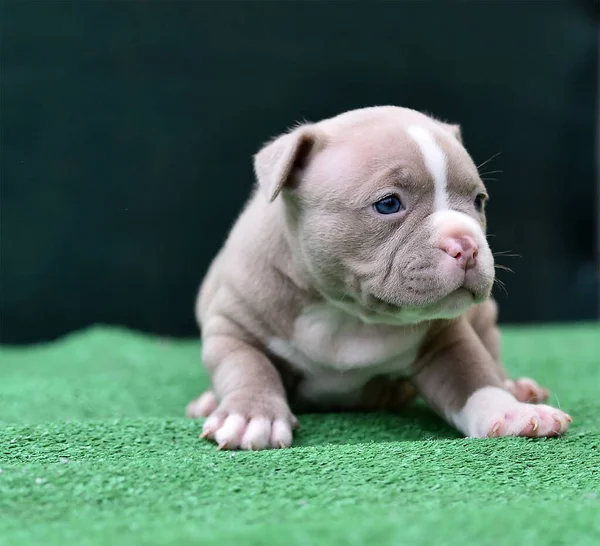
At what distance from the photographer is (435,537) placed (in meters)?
1.30

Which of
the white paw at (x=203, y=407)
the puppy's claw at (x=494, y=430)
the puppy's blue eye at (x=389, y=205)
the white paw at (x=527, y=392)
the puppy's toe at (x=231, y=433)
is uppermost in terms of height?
the puppy's blue eye at (x=389, y=205)

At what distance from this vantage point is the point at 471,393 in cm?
232

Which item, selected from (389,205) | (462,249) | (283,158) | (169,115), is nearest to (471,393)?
(462,249)

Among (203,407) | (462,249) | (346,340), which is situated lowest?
(203,407)

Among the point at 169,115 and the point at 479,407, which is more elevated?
the point at 169,115

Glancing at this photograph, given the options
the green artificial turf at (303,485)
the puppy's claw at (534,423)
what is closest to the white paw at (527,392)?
the green artificial turf at (303,485)

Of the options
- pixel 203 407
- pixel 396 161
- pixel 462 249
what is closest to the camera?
pixel 462 249

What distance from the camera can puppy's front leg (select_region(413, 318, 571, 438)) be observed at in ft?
6.97

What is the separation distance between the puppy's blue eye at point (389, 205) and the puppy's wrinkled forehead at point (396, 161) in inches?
1.3

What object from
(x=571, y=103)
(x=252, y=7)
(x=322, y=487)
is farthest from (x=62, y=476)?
(x=571, y=103)

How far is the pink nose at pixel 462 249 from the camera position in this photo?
201cm

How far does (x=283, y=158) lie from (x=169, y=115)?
3491 mm

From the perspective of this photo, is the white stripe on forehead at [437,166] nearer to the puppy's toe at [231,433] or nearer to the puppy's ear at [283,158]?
the puppy's ear at [283,158]

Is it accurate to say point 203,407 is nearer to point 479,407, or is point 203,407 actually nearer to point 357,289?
point 357,289
